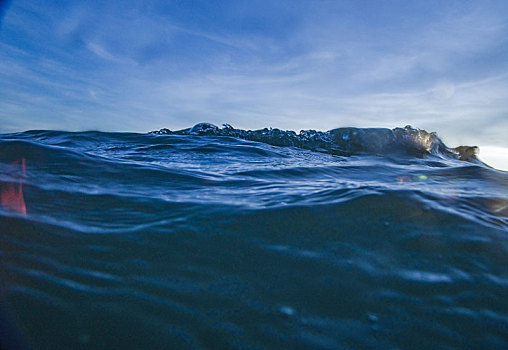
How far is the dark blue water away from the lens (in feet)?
4.57

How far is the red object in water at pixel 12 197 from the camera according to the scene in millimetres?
2536

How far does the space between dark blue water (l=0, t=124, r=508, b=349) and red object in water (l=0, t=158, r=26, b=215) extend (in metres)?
0.02

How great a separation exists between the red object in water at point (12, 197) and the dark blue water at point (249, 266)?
0.07 ft

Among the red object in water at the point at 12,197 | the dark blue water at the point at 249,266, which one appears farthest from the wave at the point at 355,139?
the red object in water at the point at 12,197

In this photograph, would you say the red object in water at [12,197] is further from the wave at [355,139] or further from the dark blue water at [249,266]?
the wave at [355,139]

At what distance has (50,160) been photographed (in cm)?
430

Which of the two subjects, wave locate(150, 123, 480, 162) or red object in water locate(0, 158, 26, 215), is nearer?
red object in water locate(0, 158, 26, 215)

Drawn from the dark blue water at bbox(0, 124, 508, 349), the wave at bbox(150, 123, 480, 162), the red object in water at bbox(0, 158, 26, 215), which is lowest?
the dark blue water at bbox(0, 124, 508, 349)

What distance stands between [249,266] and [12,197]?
248cm

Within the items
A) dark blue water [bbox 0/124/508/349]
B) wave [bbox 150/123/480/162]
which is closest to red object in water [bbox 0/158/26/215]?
dark blue water [bbox 0/124/508/349]

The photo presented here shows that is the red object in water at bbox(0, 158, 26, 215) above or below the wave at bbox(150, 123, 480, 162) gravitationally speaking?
below

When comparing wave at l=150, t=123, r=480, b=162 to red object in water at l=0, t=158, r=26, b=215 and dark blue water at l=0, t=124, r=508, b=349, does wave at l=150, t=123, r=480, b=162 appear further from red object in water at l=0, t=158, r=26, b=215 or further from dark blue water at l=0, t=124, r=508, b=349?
red object in water at l=0, t=158, r=26, b=215

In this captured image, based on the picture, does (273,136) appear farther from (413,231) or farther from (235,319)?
(235,319)

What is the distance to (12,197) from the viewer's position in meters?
2.83
